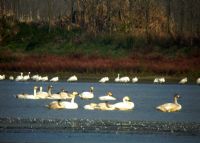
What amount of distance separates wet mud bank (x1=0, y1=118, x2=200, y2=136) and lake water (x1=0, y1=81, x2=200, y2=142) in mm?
1098

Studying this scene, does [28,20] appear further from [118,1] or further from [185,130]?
[185,130]

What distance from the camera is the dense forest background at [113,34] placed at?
213ft

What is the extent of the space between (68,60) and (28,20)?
14.7 meters

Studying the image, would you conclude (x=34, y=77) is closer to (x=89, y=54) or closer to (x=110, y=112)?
(x=89, y=54)

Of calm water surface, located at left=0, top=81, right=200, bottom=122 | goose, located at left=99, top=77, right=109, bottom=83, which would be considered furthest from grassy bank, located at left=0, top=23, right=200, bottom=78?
calm water surface, located at left=0, top=81, right=200, bottom=122

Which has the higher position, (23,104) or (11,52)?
(11,52)

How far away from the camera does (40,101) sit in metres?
43.6

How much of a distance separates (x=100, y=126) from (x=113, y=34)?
4456cm

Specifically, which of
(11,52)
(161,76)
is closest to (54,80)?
(161,76)

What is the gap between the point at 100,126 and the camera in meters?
30.2

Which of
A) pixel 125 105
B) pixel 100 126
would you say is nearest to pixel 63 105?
pixel 125 105

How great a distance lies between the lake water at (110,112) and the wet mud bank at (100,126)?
1.10 metres

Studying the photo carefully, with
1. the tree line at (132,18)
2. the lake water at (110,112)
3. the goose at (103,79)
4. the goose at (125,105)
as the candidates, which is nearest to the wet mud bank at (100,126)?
the lake water at (110,112)

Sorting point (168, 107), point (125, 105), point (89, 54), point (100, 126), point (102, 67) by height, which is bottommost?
point (100, 126)
